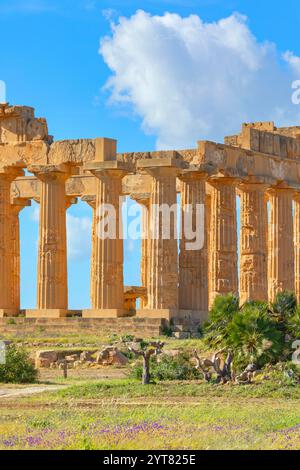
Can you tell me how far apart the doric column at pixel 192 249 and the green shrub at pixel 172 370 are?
17075 millimetres

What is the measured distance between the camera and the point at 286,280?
221 feet

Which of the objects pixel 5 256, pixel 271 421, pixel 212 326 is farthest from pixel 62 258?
pixel 271 421

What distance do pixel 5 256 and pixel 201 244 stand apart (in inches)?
426

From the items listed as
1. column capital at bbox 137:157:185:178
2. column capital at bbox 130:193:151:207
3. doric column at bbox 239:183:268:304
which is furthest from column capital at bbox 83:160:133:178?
column capital at bbox 130:193:151:207

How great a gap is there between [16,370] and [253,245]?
989 inches

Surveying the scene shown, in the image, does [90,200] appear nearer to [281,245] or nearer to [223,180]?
[223,180]

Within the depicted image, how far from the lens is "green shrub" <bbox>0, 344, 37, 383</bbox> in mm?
41719

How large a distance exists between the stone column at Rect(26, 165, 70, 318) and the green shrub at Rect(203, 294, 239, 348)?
20.7 meters

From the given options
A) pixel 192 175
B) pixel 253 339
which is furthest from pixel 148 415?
pixel 192 175

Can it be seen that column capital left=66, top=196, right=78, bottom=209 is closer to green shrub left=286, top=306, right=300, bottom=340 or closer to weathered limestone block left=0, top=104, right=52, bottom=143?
weathered limestone block left=0, top=104, right=52, bottom=143

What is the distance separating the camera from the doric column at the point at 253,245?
6438 cm

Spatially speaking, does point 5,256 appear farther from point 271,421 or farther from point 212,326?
point 271,421

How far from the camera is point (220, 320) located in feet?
133

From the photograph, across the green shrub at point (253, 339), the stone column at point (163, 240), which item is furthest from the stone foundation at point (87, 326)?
the green shrub at point (253, 339)
